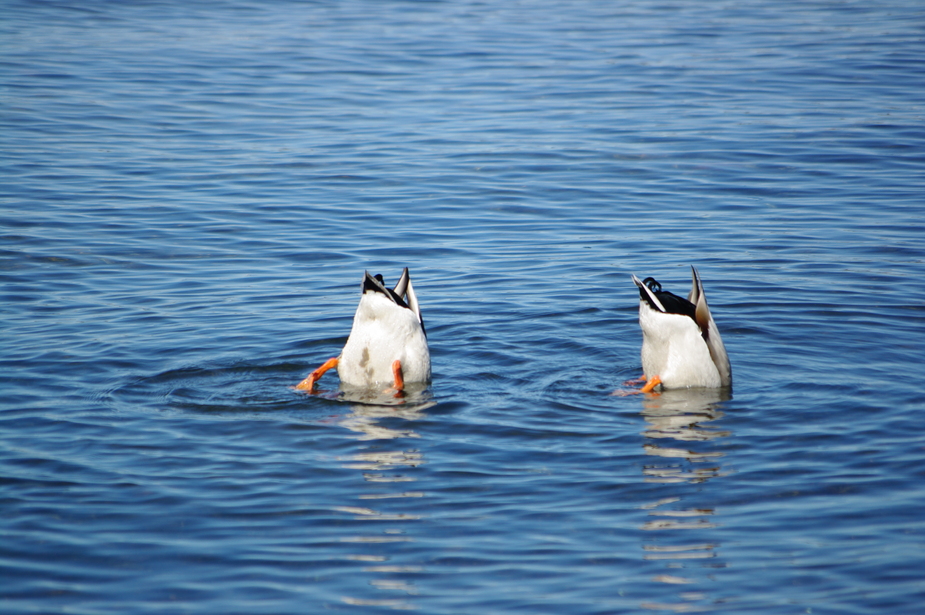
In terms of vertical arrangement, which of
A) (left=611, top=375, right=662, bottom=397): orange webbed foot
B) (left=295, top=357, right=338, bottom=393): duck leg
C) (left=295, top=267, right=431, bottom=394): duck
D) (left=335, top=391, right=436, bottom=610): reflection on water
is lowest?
(left=335, top=391, right=436, bottom=610): reflection on water

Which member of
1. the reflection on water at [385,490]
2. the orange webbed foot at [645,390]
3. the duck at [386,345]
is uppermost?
the duck at [386,345]

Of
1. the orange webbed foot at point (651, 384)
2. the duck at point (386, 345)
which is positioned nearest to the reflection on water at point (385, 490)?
the duck at point (386, 345)

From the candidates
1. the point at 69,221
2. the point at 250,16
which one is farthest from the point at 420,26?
the point at 69,221

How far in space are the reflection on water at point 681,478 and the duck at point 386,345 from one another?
1750mm

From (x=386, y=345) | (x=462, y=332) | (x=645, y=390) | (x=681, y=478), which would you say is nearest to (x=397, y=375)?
(x=386, y=345)

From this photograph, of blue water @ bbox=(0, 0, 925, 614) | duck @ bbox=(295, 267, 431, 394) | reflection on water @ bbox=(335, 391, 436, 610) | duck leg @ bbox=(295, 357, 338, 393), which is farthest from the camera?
duck leg @ bbox=(295, 357, 338, 393)

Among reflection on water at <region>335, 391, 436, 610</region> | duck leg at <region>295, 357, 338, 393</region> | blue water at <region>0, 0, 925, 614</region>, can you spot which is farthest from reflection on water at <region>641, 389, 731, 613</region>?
duck leg at <region>295, 357, 338, 393</region>

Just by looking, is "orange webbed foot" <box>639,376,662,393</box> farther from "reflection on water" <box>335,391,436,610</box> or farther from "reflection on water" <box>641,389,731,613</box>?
"reflection on water" <box>335,391,436,610</box>

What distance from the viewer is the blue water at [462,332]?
5129 millimetres

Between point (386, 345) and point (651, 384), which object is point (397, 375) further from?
point (651, 384)

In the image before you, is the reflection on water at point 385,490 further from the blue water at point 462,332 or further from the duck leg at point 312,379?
the duck leg at point 312,379

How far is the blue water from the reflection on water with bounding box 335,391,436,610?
3 cm

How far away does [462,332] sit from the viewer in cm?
894

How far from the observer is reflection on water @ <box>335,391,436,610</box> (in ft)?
16.3
